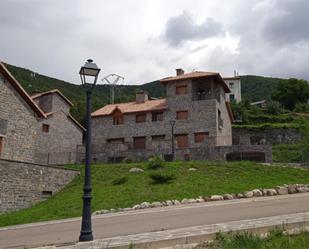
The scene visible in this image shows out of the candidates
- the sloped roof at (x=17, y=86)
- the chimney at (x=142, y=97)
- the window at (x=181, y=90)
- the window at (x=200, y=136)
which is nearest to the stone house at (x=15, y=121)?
the sloped roof at (x=17, y=86)

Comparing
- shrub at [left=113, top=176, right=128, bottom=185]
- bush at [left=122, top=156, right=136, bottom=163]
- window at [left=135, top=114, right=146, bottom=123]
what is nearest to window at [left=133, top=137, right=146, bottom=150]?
window at [left=135, top=114, right=146, bottom=123]

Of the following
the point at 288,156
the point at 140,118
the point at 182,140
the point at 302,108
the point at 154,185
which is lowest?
the point at 154,185

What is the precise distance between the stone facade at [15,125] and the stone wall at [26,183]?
3924 mm

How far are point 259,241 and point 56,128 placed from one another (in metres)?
38.2

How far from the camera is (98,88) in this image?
103562 mm

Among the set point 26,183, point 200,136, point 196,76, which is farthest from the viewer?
point 196,76

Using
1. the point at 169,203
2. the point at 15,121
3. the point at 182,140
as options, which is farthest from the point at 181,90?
the point at 169,203

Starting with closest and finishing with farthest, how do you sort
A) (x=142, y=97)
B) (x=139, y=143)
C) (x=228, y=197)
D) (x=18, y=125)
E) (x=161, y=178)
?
(x=228, y=197)
(x=161, y=178)
(x=18, y=125)
(x=139, y=143)
(x=142, y=97)

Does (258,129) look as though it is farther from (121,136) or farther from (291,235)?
(291,235)

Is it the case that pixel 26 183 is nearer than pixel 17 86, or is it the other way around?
pixel 26 183

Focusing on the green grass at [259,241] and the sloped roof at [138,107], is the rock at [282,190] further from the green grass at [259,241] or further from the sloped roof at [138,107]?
the sloped roof at [138,107]

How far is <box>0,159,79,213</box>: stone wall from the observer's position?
891 inches

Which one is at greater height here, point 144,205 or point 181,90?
point 181,90

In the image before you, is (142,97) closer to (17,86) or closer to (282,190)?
(17,86)
